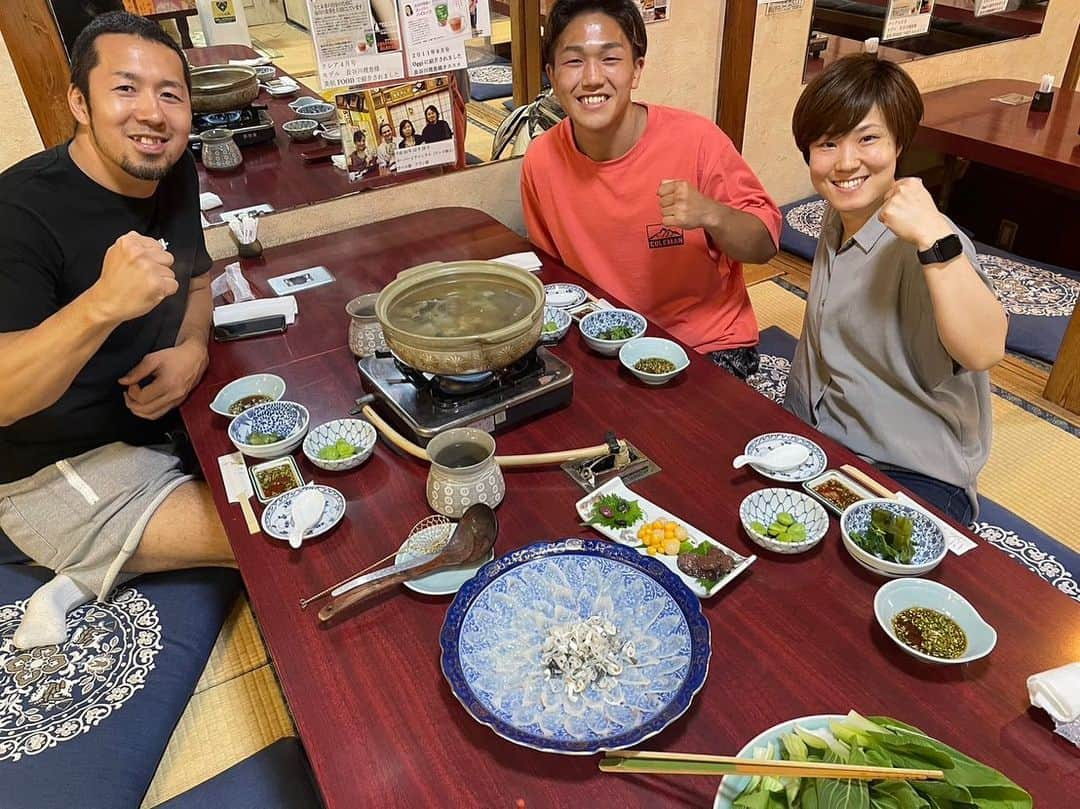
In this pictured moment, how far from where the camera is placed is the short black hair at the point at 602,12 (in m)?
2.19

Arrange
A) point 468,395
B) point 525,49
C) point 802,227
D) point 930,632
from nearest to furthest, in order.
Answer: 1. point 930,632
2. point 468,395
3. point 525,49
4. point 802,227

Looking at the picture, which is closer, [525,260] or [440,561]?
[440,561]

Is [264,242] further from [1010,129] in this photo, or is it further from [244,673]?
[1010,129]

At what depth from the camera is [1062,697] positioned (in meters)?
1.00

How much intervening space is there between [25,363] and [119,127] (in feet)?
2.08

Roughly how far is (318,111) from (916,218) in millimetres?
2248

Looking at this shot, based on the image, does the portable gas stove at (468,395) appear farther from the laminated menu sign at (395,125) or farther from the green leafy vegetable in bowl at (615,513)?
the laminated menu sign at (395,125)

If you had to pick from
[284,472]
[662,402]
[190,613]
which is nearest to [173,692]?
[190,613]

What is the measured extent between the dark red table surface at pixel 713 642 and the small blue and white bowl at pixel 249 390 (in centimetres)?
6

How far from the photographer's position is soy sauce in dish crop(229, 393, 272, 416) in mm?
1795

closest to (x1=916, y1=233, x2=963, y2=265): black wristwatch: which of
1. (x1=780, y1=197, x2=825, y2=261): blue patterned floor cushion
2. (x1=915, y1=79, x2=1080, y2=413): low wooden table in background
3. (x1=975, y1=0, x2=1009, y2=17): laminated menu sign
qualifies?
(x1=915, y1=79, x2=1080, y2=413): low wooden table in background

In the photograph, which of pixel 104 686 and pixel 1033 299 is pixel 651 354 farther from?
pixel 1033 299

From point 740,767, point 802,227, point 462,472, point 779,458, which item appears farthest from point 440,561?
point 802,227

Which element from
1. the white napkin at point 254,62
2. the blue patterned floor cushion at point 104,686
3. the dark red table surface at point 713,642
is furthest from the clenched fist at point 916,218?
the white napkin at point 254,62
